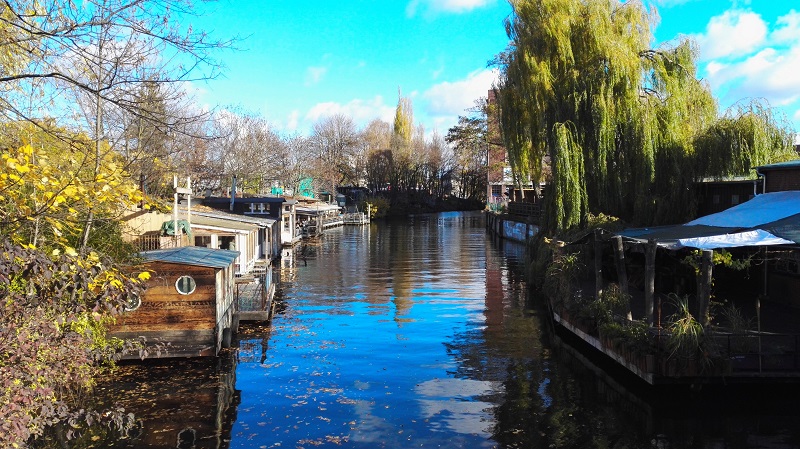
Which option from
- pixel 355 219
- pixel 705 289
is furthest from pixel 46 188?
pixel 355 219

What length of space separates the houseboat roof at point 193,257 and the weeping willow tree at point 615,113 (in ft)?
42.4

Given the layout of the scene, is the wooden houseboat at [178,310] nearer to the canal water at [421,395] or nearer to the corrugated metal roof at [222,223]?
the canal water at [421,395]

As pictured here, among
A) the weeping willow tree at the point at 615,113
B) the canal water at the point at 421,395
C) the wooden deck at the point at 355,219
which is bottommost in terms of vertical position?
the canal water at the point at 421,395

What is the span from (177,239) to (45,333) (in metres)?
19.0

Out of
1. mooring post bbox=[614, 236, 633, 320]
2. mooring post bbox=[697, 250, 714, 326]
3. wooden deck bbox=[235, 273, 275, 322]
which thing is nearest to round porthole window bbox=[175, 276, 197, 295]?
wooden deck bbox=[235, 273, 275, 322]

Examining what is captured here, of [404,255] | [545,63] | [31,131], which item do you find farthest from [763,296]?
[404,255]

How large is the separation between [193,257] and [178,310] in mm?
1611

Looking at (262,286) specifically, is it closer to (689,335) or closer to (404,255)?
(689,335)

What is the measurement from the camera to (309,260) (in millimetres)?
41688

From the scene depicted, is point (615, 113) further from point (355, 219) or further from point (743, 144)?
point (355, 219)

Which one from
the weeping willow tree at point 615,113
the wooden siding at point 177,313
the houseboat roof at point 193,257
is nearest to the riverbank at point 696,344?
the weeping willow tree at point 615,113

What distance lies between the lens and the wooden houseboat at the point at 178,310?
1591 centimetres

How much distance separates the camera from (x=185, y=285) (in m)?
16.2

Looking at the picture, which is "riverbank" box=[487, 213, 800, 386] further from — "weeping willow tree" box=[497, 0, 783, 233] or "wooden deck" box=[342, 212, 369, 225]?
"wooden deck" box=[342, 212, 369, 225]
